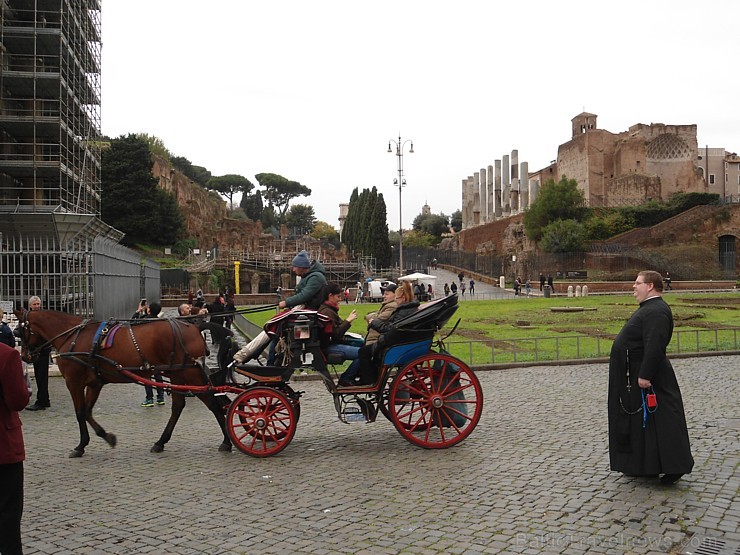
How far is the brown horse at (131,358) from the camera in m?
7.56

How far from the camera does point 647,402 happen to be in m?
5.72

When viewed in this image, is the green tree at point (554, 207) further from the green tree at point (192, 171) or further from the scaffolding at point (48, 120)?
the green tree at point (192, 171)

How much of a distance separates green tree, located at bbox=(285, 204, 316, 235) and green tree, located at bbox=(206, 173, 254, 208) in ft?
28.5

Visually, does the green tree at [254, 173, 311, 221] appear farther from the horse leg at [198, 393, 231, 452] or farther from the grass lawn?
the horse leg at [198, 393, 231, 452]


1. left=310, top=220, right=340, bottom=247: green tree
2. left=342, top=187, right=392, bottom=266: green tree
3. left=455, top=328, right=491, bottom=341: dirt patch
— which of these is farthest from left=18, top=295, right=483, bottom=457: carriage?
left=310, top=220, right=340, bottom=247: green tree

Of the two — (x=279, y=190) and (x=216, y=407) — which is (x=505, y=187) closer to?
(x=279, y=190)

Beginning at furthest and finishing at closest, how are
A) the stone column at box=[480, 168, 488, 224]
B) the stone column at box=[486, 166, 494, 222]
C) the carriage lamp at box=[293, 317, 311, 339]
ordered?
the stone column at box=[480, 168, 488, 224] < the stone column at box=[486, 166, 494, 222] < the carriage lamp at box=[293, 317, 311, 339]

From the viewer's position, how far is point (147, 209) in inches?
2299

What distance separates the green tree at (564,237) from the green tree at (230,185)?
75599 millimetres

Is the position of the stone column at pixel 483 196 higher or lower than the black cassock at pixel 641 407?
higher

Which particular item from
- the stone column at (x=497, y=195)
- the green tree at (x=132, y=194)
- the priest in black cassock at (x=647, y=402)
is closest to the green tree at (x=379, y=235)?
the green tree at (x=132, y=194)

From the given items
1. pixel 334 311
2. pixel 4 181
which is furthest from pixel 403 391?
pixel 4 181

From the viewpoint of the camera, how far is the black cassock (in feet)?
18.6

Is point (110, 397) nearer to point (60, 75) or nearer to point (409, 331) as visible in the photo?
point (409, 331)
